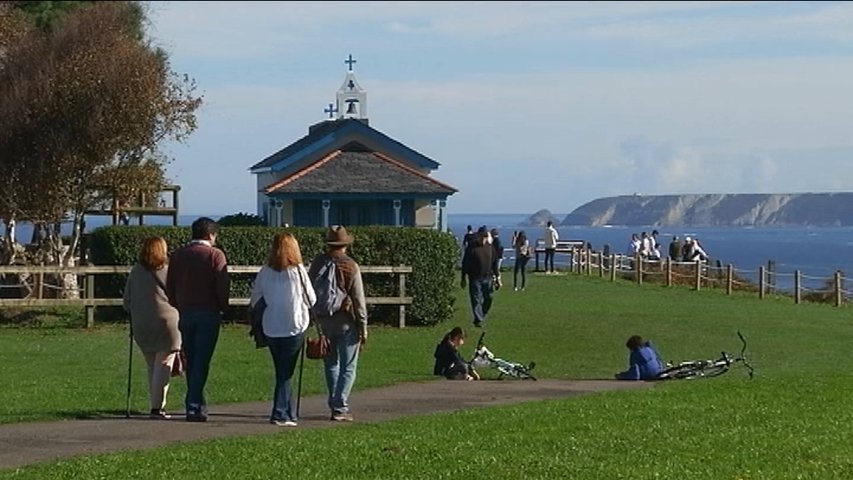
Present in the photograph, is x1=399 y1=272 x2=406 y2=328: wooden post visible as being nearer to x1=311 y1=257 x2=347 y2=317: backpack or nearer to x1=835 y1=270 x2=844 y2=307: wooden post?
x1=311 y1=257 x2=347 y2=317: backpack

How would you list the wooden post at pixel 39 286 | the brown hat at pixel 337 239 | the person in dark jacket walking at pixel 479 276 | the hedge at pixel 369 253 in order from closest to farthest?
the brown hat at pixel 337 239 < the hedge at pixel 369 253 < the person in dark jacket walking at pixel 479 276 < the wooden post at pixel 39 286

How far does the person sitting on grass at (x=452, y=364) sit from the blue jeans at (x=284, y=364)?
5124 mm

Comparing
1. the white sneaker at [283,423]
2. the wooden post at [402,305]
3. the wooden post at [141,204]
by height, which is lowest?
the white sneaker at [283,423]

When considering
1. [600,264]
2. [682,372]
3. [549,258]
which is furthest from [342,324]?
[549,258]

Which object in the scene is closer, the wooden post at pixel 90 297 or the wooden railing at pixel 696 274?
the wooden post at pixel 90 297

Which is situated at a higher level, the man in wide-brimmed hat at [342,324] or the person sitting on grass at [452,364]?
the man in wide-brimmed hat at [342,324]

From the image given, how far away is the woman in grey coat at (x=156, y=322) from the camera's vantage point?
14656mm

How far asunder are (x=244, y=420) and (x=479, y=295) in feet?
44.9

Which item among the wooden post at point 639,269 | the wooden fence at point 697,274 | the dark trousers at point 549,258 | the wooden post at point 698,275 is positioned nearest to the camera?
the wooden fence at point 697,274

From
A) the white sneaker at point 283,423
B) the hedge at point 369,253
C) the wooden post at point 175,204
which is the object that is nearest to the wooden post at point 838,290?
the hedge at point 369,253

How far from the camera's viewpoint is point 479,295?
27906mm

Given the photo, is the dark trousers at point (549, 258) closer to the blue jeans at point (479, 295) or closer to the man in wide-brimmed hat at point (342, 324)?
the blue jeans at point (479, 295)

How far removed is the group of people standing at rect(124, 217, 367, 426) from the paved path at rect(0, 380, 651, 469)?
0.32 meters

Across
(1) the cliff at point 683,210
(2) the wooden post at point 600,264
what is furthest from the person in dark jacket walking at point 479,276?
(1) the cliff at point 683,210
